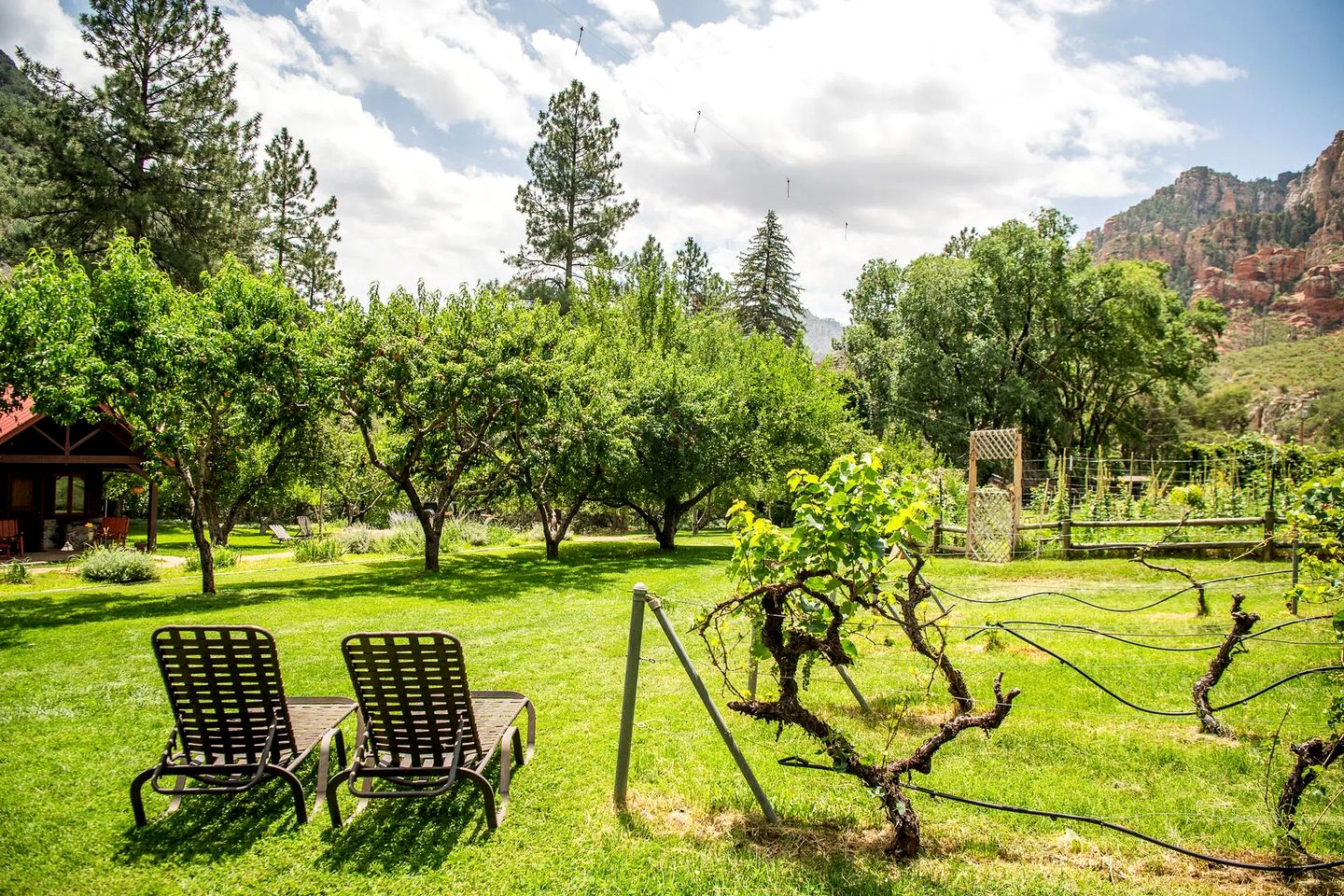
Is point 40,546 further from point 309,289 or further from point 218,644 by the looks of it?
point 218,644

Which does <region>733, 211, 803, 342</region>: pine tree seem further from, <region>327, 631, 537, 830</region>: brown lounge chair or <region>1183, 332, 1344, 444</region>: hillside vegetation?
<region>327, 631, 537, 830</region>: brown lounge chair

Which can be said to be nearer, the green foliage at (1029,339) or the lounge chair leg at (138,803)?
the lounge chair leg at (138,803)

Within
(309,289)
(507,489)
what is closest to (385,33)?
(507,489)

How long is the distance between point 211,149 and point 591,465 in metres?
20.9

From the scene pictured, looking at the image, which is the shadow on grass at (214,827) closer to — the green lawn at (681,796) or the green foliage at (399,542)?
the green lawn at (681,796)

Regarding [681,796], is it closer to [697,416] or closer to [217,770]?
[217,770]

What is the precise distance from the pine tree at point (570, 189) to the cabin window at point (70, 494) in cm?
2223

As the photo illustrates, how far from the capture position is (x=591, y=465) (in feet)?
62.2

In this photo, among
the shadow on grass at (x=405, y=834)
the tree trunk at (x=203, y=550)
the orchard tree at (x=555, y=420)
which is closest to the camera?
the shadow on grass at (x=405, y=834)

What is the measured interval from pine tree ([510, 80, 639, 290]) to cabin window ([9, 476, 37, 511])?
2366 centimetres

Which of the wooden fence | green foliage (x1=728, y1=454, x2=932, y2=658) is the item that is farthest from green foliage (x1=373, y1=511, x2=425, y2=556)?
green foliage (x1=728, y1=454, x2=932, y2=658)

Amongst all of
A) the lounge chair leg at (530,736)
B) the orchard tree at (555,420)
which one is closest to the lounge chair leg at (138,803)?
the lounge chair leg at (530,736)

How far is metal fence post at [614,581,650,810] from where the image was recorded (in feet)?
14.2

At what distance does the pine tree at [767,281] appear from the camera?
2099 inches
